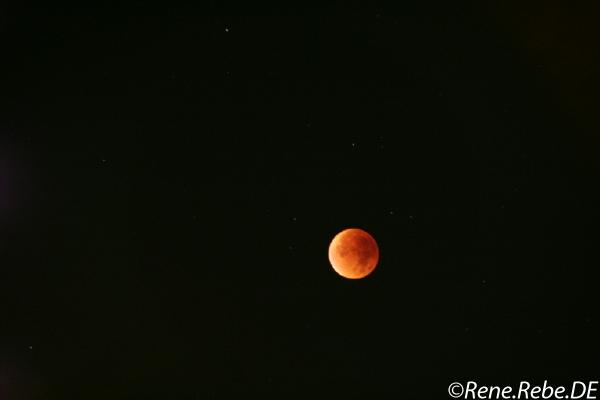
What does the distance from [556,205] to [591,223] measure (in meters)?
0.15

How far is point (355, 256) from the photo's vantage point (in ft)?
5.49

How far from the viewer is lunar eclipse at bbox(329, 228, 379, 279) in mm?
1621

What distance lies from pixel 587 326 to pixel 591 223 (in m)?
0.37

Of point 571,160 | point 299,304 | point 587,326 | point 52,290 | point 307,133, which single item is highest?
point 571,160

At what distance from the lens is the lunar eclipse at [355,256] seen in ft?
5.32

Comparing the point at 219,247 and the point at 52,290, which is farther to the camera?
the point at 219,247

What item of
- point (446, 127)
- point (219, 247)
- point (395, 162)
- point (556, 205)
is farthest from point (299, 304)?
point (556, 205)

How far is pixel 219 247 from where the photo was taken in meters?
2.27

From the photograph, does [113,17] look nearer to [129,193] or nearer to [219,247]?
[129,193]

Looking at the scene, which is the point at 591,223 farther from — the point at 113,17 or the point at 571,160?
the point at 113,17

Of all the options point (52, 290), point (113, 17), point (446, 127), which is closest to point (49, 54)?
point (113, 17)

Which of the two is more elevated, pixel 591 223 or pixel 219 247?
pixel 591 223

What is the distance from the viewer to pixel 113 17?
2.07 metres

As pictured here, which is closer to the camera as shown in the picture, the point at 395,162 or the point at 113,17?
the point at 113,17
